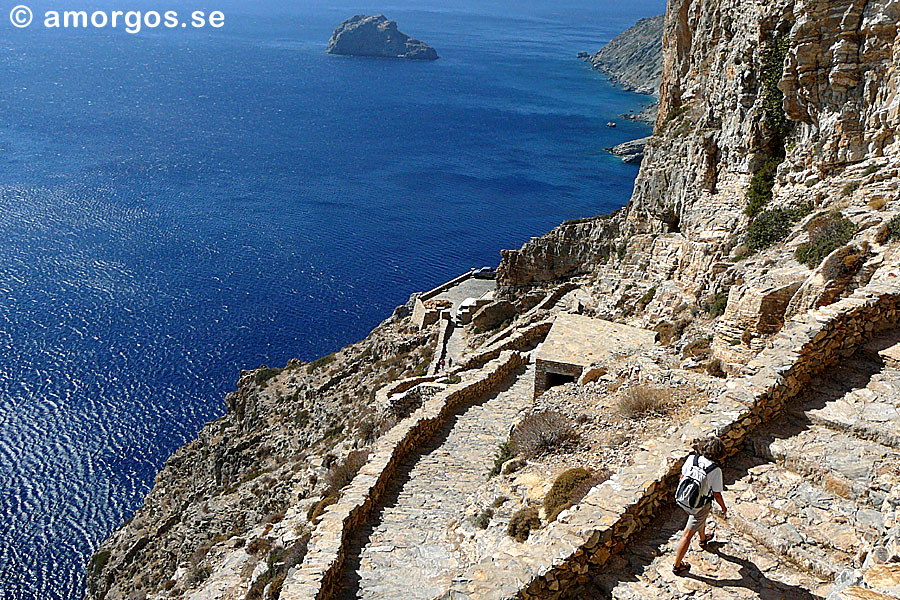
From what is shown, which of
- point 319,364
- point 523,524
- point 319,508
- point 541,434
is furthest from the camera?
point 319,364

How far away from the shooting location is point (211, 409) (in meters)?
52.7

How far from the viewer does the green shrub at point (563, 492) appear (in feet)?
37.5

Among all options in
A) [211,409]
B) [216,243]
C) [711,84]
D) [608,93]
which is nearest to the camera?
[711,84]

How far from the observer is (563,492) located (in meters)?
11.7

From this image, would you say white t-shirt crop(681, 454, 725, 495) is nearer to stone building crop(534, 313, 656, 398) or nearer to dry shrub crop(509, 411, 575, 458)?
dry shrub crop(509, 411, 575, 458)

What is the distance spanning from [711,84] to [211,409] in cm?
3980

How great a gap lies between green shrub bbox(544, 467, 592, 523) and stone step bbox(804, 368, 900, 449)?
354 cm

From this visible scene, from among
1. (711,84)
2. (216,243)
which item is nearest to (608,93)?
(216,243)

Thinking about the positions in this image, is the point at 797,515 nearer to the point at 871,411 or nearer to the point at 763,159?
the point at 871,411

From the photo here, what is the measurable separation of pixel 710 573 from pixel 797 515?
1.50 m

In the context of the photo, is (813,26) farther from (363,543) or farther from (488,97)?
(488,97)

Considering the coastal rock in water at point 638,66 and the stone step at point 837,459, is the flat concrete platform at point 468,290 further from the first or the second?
the coastal rock in water at point 638,66

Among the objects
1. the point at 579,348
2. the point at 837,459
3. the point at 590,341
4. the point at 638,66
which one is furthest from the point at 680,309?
the point at 638,66

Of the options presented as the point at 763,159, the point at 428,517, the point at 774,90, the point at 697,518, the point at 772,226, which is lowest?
the point at 428,517
